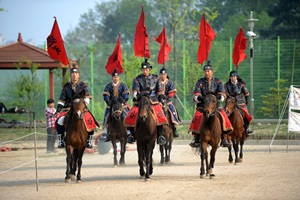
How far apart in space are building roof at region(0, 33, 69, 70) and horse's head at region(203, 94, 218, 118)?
15347mm

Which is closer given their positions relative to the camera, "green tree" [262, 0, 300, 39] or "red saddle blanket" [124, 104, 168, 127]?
"red saddle blanket" [124, 104, 168, 127]

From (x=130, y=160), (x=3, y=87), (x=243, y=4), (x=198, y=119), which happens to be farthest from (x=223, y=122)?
(x=243, y=4)

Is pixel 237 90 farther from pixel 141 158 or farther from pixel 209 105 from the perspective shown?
pixel 141 158

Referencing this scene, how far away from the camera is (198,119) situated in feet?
60.2

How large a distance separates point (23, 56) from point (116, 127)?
41.7 ft

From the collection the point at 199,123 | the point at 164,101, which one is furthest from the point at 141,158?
the point at 164,101

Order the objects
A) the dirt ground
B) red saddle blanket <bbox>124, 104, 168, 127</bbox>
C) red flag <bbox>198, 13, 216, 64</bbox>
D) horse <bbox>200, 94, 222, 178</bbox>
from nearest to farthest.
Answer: the dirt ground, horse <bbox>200, 94, 222, 178</bbox>, red saddle blanket <bbox>124, 104, 168, 127</bbox>, red flag <bbox>198, 13, 216, 64</bbox>

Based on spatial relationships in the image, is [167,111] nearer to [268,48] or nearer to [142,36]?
[142,36]

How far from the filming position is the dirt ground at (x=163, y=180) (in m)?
15.2

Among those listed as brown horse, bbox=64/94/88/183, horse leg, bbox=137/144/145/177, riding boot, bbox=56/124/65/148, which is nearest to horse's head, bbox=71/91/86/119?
brown horse, bbox=64/94/88/183

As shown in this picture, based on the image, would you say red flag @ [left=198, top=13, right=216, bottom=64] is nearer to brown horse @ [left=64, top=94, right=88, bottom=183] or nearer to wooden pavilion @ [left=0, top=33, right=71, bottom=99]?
brown horse @ [left=64, top=94, right=88, bottom=183]

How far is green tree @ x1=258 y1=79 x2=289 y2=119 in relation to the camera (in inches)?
1414

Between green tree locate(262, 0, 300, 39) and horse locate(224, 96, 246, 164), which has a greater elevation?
green tree locate(262, 0, 300, 39)

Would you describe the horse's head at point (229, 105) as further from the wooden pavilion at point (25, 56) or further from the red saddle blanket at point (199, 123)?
the wooden pavilion at point (25, 56)
